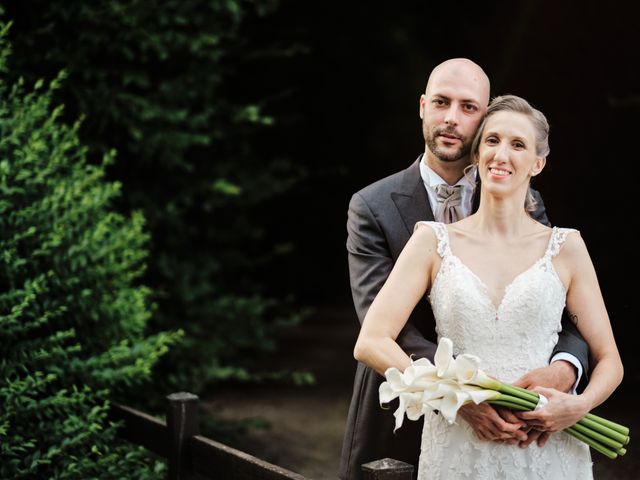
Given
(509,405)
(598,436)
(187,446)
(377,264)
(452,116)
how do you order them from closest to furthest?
1. (509,405)
2. (598,436)
3. (452,116)
4. (377,264)
5. (187,446)

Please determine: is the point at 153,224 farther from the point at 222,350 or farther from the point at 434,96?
the point at 434,96

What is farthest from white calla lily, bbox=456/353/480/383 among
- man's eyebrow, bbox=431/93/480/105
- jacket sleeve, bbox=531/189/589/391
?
man's eyebrow, bbox=431/93/480/105

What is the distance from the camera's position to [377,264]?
3.18 meters

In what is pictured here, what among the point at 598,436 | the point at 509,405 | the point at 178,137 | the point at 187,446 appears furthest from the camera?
the point at 178,137

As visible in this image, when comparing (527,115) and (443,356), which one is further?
(527,115)

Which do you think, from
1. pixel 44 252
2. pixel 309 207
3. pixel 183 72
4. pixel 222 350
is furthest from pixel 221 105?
pixel 309 207

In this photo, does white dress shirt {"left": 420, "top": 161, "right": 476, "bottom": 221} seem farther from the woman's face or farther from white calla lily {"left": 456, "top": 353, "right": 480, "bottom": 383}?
white calla lily {"left": 456, "top": 353, "right": 480, "bottom": 383}

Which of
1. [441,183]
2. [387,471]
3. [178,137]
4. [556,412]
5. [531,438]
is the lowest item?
[387,471]

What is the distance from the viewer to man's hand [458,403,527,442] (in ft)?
8.36

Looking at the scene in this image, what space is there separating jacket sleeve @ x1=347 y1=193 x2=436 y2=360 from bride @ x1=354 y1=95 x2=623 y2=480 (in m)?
0.27

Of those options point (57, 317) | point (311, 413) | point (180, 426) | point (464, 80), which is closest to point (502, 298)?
point (464, 80)

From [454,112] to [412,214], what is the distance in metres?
0.42

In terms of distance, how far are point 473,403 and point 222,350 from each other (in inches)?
185

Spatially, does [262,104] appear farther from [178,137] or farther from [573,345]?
[573,345]
